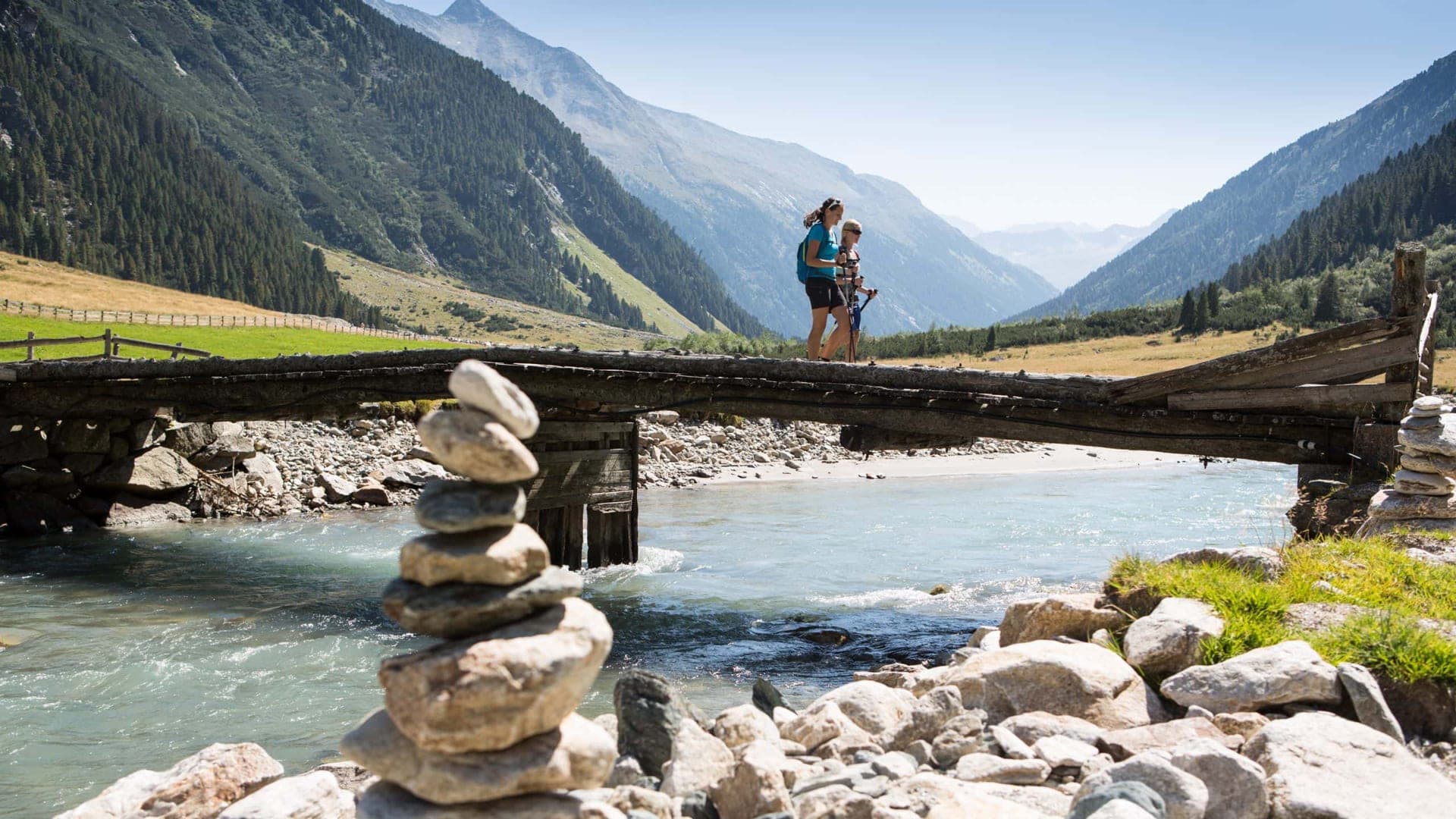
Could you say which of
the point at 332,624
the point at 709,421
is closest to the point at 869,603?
the point at 332,624

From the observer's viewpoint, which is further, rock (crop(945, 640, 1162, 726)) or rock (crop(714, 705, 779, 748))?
rock (crop(714, 705, 779, 748))

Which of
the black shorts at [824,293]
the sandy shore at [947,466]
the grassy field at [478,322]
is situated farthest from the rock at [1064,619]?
the grassy field at [478,322]

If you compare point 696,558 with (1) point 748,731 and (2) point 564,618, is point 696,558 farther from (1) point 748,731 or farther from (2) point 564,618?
(2) point 564,618

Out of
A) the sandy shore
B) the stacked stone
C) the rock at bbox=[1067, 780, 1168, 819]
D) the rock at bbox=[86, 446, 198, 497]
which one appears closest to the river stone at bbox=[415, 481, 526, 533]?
the stacked stone

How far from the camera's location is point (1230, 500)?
31062 mm

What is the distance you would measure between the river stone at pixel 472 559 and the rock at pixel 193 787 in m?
2.66

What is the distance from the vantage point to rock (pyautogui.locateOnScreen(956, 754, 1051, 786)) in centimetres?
544

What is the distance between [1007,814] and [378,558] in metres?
16.0

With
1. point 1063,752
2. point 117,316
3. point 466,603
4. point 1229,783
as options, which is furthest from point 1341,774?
point 117,316

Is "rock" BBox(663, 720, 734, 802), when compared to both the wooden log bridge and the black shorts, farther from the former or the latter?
the black shorts

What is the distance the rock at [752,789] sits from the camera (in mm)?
5355

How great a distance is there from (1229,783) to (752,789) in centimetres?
231

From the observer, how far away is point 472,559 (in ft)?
14.9

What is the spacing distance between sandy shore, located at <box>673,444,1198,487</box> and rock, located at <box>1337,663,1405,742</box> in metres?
26.1
